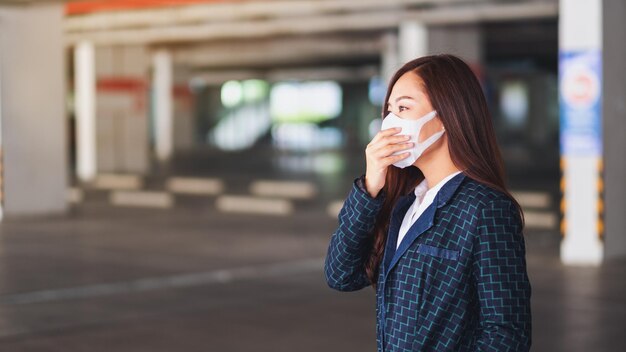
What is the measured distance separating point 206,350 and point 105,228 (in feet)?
29.9

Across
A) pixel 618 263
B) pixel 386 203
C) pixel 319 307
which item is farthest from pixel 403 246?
pixel 618 263

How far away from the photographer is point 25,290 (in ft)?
32.1

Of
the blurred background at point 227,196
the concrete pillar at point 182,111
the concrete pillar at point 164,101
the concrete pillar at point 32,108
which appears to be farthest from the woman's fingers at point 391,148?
the concrete pillar at point 182,111

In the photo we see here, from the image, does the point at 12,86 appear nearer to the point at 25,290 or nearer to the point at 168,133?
the point at 25,290

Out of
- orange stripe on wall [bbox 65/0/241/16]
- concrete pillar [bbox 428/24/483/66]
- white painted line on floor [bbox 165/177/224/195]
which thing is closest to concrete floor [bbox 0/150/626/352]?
white painted line on floor [bbox 165/177/224/195]

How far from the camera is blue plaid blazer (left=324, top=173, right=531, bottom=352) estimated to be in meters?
2.42

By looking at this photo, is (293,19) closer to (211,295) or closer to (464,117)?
(211,295)

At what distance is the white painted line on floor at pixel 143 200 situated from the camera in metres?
20.3

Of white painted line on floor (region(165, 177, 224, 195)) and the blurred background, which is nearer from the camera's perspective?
the blurred background

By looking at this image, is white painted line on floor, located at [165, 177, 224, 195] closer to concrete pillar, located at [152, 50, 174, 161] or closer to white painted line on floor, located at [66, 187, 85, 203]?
white painted line on floor, located at [66, 187, 85, 203]

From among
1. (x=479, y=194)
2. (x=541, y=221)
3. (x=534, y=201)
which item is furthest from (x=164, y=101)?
(x=479, y=194)

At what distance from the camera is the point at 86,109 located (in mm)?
31562

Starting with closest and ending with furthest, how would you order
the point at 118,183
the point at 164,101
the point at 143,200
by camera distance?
the point at 143,200, the point at 118,183, the point at 164,101

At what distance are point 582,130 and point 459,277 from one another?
9551 mm
